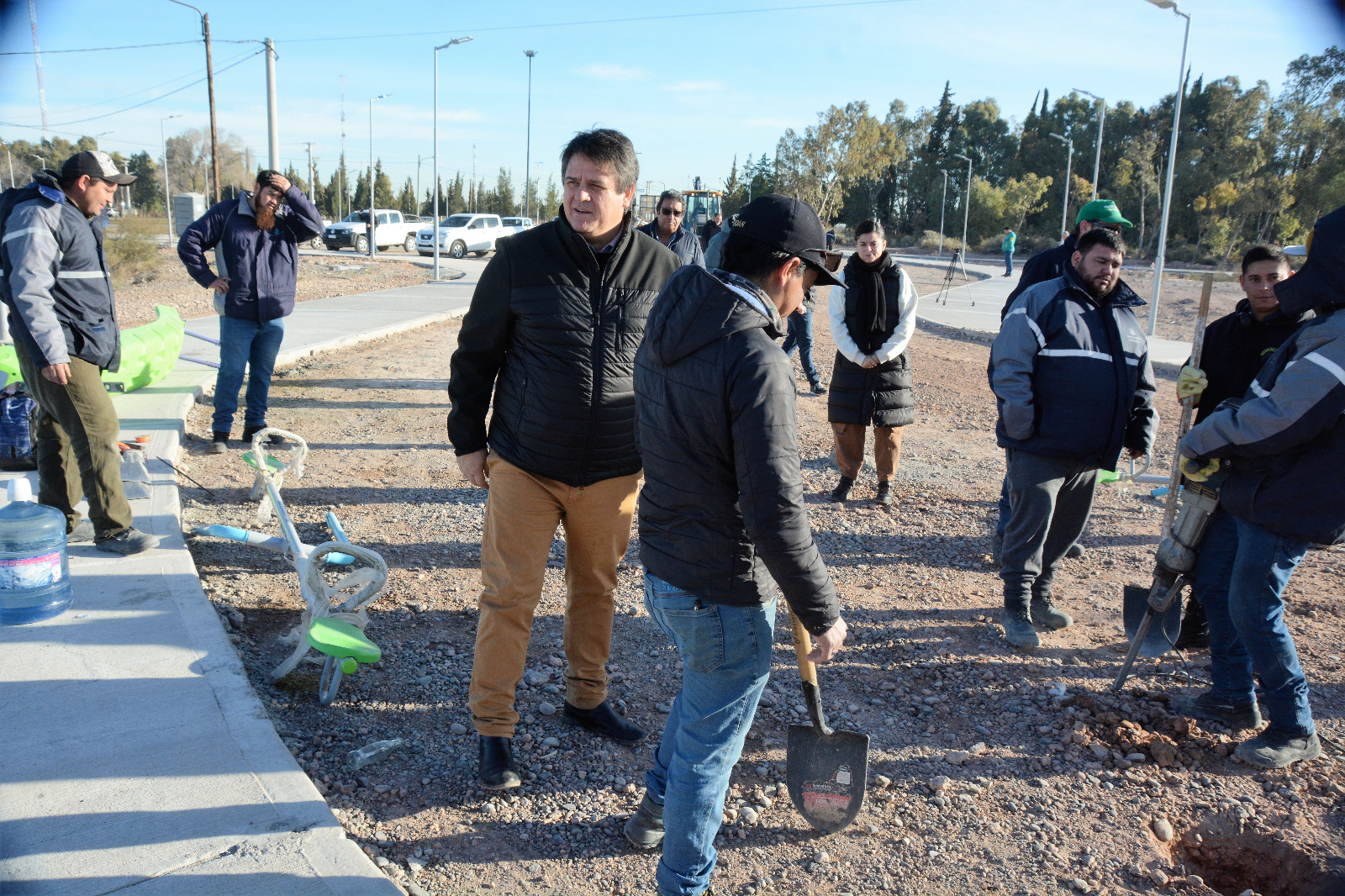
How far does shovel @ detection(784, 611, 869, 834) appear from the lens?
2539 mm

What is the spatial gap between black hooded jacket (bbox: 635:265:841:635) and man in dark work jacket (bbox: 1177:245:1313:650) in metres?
2.60

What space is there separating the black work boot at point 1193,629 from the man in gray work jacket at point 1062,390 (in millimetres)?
731

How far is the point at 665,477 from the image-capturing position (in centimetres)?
214

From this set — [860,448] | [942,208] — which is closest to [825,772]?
[860,448]

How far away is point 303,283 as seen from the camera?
66.2 feet

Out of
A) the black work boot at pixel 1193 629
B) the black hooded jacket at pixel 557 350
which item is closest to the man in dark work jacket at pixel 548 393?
the black hooded jacket at pixel 557 350

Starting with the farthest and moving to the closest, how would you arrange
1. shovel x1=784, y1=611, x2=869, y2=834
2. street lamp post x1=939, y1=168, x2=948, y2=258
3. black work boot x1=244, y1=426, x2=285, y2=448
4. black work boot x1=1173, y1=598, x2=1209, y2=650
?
1. street lamp post x1=939, y1=168, x2=948, y2=258
2. black work boot x1=244, y1=426, x2=285, y2=448
3. black work boot x1=1173, y1=598, x2=1209, y2=650
4. shovel x1=784, y1=611, x2=869, y2=834

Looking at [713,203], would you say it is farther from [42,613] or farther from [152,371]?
[42,613]

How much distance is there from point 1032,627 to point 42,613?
428 centimetres

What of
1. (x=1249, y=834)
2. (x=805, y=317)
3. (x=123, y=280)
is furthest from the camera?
(x=123, y=280)

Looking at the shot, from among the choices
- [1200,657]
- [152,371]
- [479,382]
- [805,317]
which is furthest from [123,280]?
[1200,657]

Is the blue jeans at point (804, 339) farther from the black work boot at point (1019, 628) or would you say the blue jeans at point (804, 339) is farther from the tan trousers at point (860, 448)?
the black work boot at point (1019, 628)

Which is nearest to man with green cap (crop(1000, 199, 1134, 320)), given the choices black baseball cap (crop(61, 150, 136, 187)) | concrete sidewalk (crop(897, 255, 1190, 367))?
black baseball cap (crop(61, 150, 136, 187))

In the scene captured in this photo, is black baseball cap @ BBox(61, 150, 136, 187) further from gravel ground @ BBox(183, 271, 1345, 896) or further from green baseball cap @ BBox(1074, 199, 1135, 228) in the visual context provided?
green baseball cap @ BBox(1074, 199, 1135, 228)
